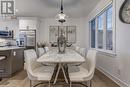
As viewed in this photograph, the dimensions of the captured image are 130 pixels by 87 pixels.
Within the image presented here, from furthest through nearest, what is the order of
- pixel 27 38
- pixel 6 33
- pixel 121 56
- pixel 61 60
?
pixel 6 33, pixel 27 38, pixel 121 56, pixel 61 60

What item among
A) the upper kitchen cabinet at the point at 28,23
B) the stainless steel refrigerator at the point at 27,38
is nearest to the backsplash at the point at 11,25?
the upper kitchen cabinet at the point at 28,23

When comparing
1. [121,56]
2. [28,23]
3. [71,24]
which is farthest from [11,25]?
[121,56]

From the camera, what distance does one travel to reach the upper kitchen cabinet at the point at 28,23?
7984 millimetres

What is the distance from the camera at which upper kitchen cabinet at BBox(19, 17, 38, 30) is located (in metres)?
7.98

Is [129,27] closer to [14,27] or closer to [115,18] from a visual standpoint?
[115,18]

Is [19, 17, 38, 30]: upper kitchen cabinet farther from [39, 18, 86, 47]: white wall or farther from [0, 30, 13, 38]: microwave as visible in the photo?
[0, 30, 13, 38]: microwave

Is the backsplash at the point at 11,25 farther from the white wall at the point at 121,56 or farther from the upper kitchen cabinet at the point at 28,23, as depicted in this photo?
the white wall at the point at 121,56

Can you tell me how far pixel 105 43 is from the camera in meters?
5.13

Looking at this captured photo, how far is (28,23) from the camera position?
26.3ft

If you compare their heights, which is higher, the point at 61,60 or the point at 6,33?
the point at 6,33

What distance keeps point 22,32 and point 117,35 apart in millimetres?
5497

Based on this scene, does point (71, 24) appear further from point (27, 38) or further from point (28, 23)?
point (27, 38)

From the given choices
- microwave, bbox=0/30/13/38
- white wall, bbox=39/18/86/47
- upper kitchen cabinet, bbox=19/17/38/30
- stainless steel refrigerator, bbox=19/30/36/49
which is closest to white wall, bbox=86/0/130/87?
white wall, bbox=39/18/86/47

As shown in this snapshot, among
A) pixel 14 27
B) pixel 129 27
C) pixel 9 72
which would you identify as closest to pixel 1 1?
pixel 9 72
